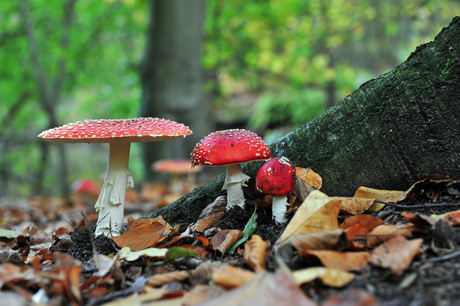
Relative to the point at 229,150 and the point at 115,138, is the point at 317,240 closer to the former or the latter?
the point at 229,150

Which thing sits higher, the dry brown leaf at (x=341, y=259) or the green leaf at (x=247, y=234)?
the dry brown leaf at (x=341, y=259)

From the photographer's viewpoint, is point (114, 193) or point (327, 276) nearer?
point (327, 276)

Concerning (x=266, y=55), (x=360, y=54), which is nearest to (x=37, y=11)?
(x=266, y=55)

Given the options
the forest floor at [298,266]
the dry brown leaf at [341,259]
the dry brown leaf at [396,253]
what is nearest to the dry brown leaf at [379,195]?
the forest floor at [298,266]

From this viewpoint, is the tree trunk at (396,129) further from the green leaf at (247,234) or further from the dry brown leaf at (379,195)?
the green leaf at (247,234)

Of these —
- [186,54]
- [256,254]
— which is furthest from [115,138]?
[186,54]

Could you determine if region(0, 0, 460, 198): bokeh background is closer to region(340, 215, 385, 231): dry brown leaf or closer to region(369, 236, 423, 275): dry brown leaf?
region(340, 215, 385, 231): dry brown leaf
